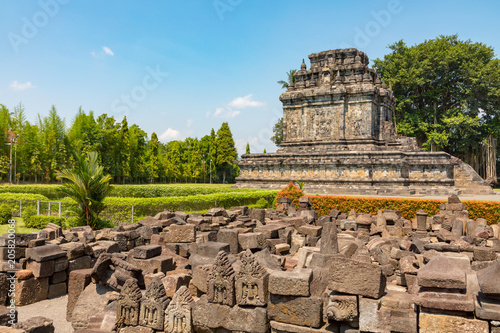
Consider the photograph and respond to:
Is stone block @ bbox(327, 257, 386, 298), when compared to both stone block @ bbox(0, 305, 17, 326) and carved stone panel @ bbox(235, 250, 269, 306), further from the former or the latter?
stone block @ bbox(0, 305, 17, 326)

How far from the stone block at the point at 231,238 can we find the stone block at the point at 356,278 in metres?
3.52

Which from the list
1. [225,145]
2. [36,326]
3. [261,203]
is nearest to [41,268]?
[36,326]

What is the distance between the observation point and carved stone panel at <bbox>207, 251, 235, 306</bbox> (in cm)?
446

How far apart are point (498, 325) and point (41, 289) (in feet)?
21.9

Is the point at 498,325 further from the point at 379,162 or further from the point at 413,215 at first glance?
the point at 379,162

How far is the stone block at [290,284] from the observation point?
4.12m

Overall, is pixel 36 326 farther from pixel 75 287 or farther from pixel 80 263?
pixel 80 263

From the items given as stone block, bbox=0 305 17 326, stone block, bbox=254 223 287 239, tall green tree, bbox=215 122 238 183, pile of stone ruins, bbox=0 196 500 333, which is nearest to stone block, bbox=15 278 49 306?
pile of stone ruins, bbox=0 196 500 333

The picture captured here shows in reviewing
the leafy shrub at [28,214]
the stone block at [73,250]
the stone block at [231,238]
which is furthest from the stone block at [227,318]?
the leafy shrub at [28,214]

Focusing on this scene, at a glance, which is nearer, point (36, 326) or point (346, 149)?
point (36, 326)

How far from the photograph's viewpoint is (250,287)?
4.40 metres

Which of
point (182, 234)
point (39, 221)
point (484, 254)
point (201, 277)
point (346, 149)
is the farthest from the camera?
point (346, 149)

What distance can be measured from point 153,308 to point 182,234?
3.28m

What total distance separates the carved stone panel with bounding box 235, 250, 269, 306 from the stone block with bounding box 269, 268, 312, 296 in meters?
0.15
